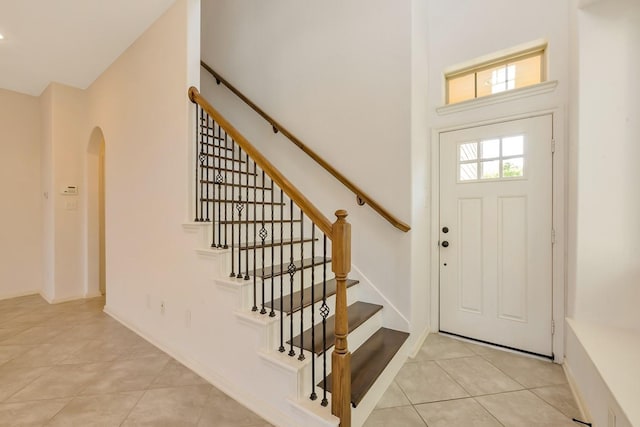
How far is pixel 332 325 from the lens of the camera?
6.70ft

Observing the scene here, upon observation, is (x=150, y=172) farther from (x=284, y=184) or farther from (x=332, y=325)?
(x=332, y=325)

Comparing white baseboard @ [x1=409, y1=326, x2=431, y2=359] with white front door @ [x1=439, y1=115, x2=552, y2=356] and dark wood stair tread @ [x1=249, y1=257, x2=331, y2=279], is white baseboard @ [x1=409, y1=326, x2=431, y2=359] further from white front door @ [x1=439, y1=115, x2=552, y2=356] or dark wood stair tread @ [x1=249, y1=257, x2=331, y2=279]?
dark wood stair tread @ [x1=249, y1=257, x2=331, y2=279]

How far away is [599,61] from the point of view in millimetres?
1854

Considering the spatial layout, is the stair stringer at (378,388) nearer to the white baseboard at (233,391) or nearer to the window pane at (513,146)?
the white baseboard at (233,391)

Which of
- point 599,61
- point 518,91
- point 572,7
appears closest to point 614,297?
point 599,61

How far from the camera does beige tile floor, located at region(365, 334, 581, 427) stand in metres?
1.68

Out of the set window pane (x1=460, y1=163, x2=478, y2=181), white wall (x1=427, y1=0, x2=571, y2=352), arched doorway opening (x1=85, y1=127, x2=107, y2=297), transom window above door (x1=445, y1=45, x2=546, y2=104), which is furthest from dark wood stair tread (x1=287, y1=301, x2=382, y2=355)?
arched doorway opening (x1=85, y1=127, x2=107, y2=297)

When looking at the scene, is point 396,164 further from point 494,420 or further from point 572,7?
point 494,420

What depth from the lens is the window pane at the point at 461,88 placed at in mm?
2754

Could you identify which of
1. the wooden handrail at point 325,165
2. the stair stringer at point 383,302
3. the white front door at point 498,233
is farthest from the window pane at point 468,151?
the stair stringer at point 383,302

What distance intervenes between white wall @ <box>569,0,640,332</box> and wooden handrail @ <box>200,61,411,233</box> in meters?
1.16

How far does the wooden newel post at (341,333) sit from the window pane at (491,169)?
6.04ft

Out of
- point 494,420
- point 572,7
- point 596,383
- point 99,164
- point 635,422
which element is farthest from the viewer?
point 99,164

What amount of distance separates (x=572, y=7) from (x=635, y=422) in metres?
2.62
